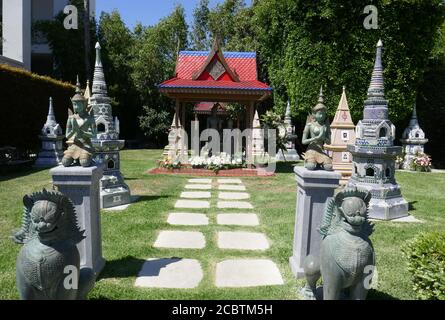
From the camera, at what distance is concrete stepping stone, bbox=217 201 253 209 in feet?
28.7

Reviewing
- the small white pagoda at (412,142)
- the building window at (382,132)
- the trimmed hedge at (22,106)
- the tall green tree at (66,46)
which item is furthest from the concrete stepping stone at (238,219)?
the tall green tree at (66,46)

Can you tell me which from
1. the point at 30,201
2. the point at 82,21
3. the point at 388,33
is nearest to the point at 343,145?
the point at 388,33

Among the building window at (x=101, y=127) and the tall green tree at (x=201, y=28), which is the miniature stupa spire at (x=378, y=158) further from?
the tall green tree at (x=201, y=28)

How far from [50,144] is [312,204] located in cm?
1419

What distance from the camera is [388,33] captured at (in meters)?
16.7

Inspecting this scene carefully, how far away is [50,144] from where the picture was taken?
15.7 m

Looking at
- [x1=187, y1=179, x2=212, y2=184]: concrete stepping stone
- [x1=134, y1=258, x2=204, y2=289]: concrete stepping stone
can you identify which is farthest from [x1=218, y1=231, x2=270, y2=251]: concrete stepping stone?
[x1=187, y1=179, x2=212, y2=184]: concrete stepping stone

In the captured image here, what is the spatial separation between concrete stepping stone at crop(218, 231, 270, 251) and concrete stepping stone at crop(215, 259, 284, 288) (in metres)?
0.58

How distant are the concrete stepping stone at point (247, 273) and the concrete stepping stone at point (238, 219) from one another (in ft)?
6.51

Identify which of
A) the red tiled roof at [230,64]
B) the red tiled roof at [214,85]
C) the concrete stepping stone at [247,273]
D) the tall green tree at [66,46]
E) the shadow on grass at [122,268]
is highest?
the tall green tree at [66,46]

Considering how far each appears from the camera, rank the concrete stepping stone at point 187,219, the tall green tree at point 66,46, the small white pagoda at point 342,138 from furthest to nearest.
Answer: the tall green tree at point 66,46
the small white pagoda at point 342,138
the concrete stepping stone at point 187,219

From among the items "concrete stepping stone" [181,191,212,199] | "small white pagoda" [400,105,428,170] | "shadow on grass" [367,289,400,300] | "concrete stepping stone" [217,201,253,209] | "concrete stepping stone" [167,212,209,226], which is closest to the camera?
"shadow on grass" [367,289,400,300]

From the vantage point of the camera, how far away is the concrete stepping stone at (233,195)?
32.3ft

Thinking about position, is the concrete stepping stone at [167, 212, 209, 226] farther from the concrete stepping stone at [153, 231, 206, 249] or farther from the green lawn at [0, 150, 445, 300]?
the concrete stepping stone at [153, 231, 206, 249]
